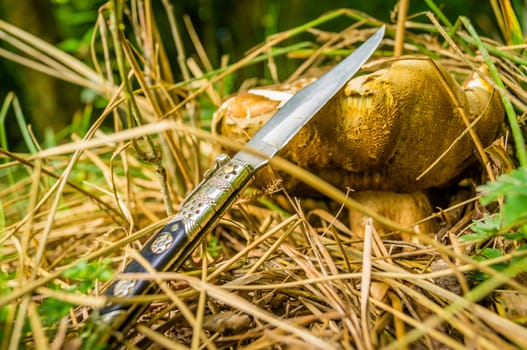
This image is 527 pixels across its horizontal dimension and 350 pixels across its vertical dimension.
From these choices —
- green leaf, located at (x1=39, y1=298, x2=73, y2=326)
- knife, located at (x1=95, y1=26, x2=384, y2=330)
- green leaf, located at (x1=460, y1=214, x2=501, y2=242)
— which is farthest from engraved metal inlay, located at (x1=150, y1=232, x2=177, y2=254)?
green leaf, located at (x1=460, y1=214, x2=501, y2=242)

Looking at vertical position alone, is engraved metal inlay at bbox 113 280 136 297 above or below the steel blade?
below

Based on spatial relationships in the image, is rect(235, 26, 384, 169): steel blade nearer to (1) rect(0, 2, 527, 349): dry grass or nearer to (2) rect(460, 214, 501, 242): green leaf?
(1) rect(0, 2, 527, 349): dry grass

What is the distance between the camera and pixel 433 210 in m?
0.76

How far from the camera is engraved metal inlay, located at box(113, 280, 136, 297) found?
0.43m

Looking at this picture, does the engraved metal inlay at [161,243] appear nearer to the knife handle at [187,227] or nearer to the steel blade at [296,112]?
the knife handle at [187,227]

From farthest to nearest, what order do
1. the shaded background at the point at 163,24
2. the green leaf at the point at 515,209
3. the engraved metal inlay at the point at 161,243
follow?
the shaded background at the point at 163,24, the engraved metal inlay at the point at 161,243, the green leaf at the point at 515,209

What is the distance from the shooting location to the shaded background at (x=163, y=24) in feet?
6.23

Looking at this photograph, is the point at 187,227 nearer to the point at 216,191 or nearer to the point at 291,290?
the point at 216,191

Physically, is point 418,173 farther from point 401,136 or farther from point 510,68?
point 510,68

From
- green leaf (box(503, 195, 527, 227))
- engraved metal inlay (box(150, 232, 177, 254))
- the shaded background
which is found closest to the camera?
green leaf (box(503, 195, 527, 227))

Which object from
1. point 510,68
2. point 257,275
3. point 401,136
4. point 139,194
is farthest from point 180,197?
point 510,68

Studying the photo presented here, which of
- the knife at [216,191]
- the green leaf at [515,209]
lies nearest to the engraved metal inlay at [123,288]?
the knife at [216,191]

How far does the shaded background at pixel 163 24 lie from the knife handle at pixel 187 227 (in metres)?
1.16

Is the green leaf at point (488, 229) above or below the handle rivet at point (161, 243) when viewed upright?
below
